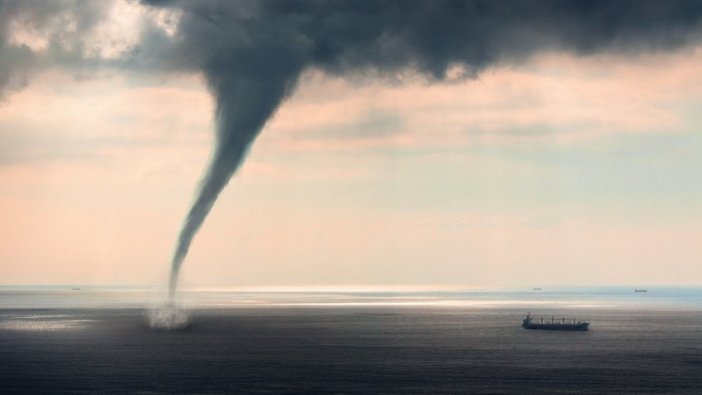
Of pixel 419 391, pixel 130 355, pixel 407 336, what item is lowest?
pixel 407 336

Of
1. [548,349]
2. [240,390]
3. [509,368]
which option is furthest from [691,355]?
[240,390]

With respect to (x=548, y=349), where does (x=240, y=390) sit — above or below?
above

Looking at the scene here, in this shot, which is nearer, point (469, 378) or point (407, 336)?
point (469, 378)

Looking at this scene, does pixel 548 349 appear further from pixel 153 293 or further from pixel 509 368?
pixel 153 293

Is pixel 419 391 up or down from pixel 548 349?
up

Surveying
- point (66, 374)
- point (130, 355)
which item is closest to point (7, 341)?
point (130, 355)

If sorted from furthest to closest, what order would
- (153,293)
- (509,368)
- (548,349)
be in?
(153,293) < (548,349) < (509,368)

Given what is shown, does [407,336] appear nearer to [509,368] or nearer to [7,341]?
[509,368]

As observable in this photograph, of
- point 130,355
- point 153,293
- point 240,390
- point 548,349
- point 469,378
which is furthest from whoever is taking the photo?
point 153,293

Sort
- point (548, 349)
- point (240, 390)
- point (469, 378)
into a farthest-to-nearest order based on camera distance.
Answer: point (548, 349) < point (469, 378) < point (240, 390)
